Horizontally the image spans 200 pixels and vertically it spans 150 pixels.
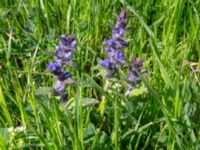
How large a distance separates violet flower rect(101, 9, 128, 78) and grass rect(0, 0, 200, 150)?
0.19 ft

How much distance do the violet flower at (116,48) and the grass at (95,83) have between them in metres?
0.06

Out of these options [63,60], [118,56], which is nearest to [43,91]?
[63,60]

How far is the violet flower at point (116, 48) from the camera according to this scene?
1.36 metres

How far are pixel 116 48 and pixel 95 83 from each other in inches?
9.0

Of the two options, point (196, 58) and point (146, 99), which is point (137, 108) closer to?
point (146, 99)

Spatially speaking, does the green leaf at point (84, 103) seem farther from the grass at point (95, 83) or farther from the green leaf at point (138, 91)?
the green leaf at point (138, 91)

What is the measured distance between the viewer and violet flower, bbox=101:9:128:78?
1.36 meters

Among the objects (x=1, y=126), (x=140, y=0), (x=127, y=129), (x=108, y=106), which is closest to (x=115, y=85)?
(x=108, y=106)

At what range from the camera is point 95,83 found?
1.19 m

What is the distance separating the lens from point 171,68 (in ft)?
4.69

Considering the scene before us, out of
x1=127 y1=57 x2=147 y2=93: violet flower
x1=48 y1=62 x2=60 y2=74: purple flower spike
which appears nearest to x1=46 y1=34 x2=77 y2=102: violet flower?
x1=48 y1=62 x2=60 y2=74: purple flower spike

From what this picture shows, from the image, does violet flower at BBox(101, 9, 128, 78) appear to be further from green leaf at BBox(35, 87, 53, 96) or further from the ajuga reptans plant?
green leaf at BBox(35, 87, 53, 96)

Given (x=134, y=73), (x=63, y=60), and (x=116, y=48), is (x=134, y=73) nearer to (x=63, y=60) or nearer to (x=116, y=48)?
(x=116, y=48)

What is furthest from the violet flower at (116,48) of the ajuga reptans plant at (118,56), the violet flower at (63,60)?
the violet flower at (63,60)
